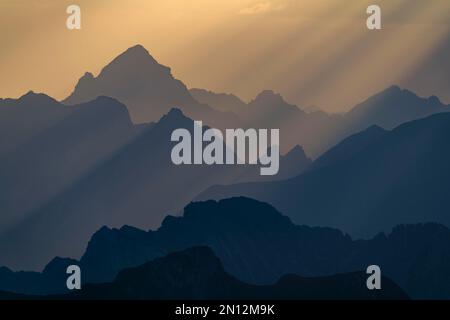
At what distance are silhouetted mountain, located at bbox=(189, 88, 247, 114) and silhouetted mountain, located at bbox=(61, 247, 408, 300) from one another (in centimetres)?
Answer: 1212

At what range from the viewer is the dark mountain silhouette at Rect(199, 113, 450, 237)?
73250 mm

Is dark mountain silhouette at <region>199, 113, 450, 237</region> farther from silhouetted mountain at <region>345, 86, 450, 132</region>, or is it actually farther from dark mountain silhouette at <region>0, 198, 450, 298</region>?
silhouetted mountain at <region>345, 86, 450, 132</region>

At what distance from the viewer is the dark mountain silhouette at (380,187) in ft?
240

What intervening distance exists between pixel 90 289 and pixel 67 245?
355 inches

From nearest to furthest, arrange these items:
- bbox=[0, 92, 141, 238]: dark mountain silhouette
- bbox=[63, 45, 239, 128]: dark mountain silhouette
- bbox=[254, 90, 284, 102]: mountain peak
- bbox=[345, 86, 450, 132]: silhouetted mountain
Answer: bbox=[254, 90, 284, 102]: mountain peak < bbox=[345, 86, 450, 132]: silhouetted mountain < bbox=[0, 92, 141, 238]: dark mountain silhouette < bbox=[63, 45, 239, 128]: dark mountain silhouette

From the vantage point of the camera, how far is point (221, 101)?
7125 centimetres

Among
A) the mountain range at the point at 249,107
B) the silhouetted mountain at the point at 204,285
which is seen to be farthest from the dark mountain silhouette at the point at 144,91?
the silhouetted mountain at the point at 204,285

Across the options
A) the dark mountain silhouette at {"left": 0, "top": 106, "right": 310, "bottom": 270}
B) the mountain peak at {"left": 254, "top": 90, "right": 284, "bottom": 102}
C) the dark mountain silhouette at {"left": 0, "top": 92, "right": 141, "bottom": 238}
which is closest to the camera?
the mountain peak at {"left": 254, "top": 90, "right": 284, "bottom": 102}

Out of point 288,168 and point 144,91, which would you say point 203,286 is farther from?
point 144,91

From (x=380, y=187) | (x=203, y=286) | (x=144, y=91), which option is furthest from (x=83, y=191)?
(x=380, y=187)

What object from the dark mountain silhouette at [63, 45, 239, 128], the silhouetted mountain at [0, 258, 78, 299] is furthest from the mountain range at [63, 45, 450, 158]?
the silhouetted mountain at [0, 258, 78, 299]

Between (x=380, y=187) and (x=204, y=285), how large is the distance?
1903cm

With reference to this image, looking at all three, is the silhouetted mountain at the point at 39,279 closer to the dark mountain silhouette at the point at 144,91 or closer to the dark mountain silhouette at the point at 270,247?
the dark mountain silhouette at the point at 270,247
